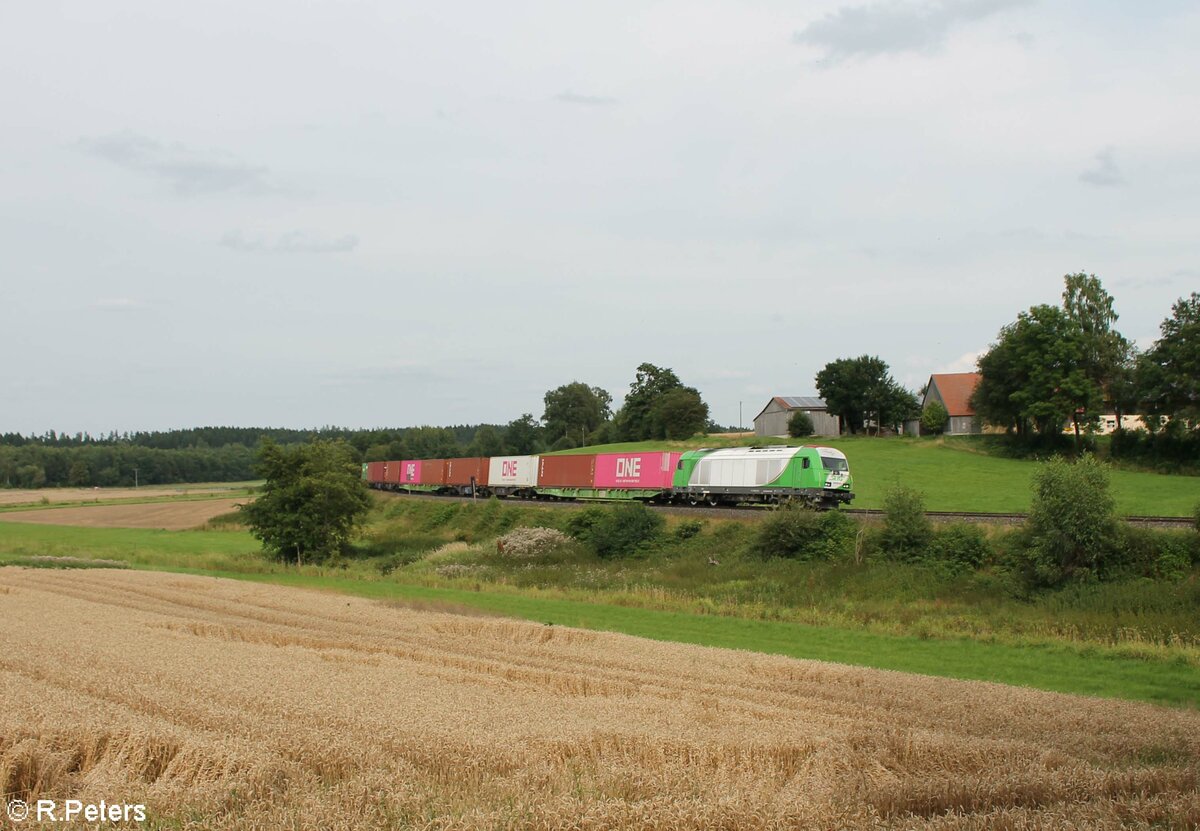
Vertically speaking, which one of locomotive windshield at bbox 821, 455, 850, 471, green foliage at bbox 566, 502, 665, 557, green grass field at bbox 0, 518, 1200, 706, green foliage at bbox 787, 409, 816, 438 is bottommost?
green grass field at bbox 0, 518, 1200, 706

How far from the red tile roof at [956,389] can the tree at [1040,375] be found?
14707mm

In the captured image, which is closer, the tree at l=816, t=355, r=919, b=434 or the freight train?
the freight train

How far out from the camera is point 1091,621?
25156 mm

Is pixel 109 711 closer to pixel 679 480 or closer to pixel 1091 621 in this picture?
pixel 1091 621

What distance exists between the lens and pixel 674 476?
50750 millimetres

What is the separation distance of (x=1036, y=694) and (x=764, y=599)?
710 inches

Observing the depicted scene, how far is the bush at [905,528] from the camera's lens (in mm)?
33500

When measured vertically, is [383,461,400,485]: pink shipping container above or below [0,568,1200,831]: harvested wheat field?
above

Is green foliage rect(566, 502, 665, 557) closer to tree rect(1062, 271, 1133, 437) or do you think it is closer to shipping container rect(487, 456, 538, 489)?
shipping container rect(487, 456, 538, 489)

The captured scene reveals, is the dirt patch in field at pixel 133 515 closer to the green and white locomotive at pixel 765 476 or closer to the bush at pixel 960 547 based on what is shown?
the green and white locomotive at pixel 765 476

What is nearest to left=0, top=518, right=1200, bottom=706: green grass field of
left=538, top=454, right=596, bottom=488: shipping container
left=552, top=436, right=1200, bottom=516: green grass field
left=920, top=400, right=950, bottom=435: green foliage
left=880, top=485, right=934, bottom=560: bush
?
left=880, top=485, right=934, bottom=560: bush

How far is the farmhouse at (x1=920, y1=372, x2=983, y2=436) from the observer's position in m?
90.2

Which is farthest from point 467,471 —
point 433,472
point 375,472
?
point 375,472

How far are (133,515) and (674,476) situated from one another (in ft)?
204
